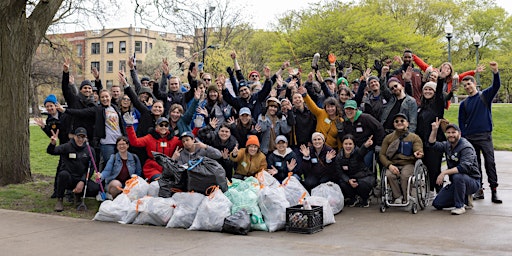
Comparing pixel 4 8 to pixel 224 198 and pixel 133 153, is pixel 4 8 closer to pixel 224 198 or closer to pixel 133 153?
pixel 133 153

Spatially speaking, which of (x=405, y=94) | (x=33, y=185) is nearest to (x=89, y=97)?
(x=33, y=185)

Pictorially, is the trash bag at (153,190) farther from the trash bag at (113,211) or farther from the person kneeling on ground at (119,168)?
the person kneeling on ground at (119,168)

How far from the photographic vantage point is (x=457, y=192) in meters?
7.91

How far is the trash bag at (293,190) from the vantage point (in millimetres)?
8016

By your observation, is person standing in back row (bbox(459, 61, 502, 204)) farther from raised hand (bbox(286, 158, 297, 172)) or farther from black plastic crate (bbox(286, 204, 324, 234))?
black plastic crate (bbox(286, 204, 324, 234))

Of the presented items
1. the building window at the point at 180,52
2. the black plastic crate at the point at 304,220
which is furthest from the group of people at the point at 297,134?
the building window at the point at 180,52

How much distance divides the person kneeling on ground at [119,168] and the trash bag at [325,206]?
312 centimetres

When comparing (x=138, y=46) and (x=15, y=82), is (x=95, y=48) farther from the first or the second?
(x=15, y=82)

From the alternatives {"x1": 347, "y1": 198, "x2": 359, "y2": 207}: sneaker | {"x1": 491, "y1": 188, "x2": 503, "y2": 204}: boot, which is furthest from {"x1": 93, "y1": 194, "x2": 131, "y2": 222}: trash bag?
{"x1": 491, "y1": 188, "x2": 503, "y2": 204}: boot

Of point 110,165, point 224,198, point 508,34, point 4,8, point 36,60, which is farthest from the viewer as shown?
point 508,34

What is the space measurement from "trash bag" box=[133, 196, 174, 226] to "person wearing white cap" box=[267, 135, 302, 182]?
186 cm

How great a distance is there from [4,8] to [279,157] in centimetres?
620

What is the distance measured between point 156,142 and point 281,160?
2.16 metres

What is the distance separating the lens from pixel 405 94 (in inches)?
357
